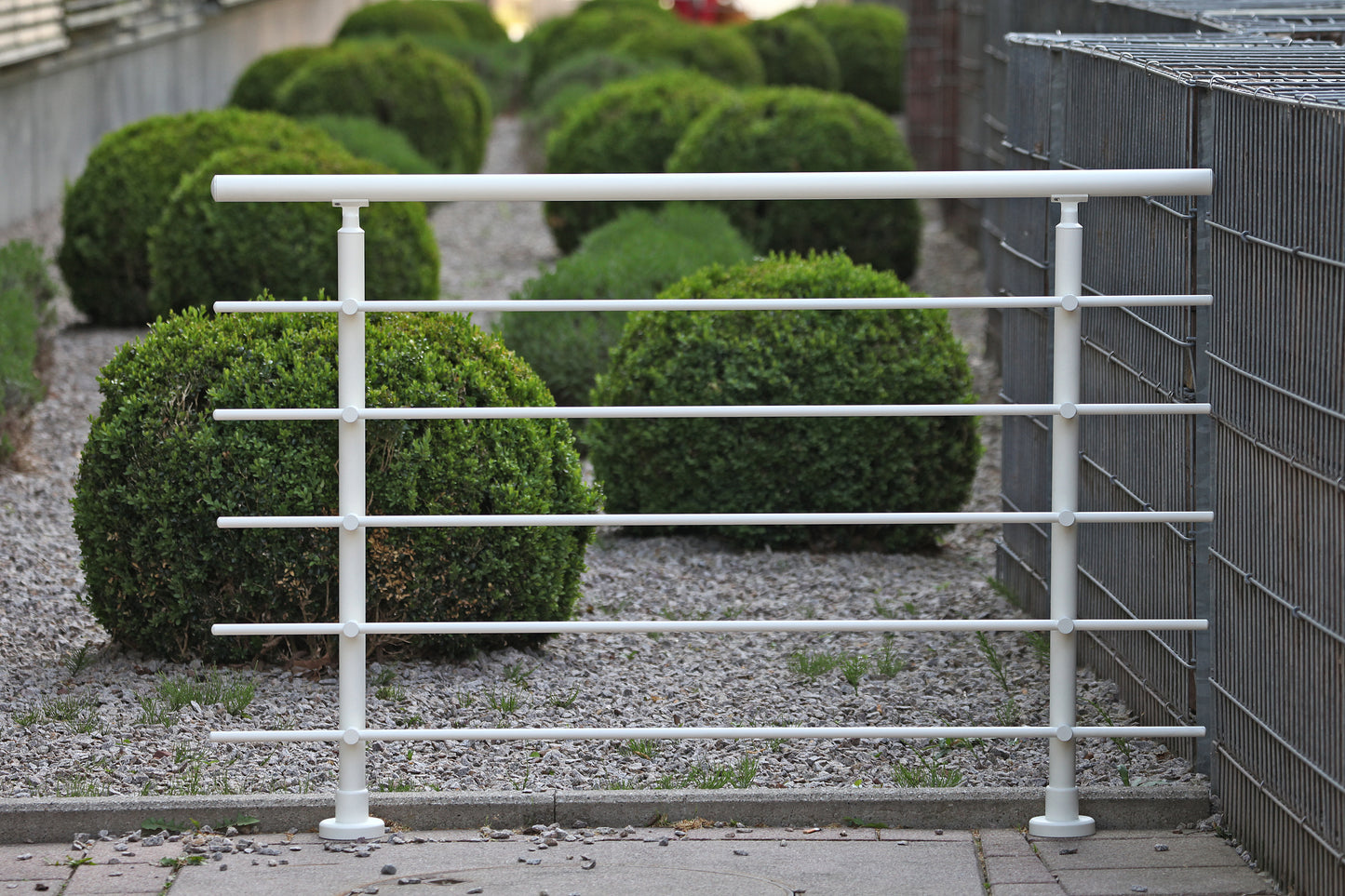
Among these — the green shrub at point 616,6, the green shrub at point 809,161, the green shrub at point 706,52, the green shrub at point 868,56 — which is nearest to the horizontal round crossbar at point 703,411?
the green shrub at point 809,161

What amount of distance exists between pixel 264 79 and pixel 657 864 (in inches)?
643

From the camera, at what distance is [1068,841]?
3.38m

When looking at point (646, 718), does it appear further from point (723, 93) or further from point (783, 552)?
point (723, 93)

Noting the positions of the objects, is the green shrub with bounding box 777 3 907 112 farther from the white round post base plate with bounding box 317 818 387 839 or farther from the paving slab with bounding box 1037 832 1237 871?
the white round post base plate with bounding box 317 818 387 839

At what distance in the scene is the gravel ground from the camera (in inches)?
151

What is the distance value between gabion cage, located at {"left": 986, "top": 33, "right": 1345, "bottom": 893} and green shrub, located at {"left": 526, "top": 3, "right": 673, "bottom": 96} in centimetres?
1892

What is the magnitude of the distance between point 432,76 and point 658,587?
1129 centimetres

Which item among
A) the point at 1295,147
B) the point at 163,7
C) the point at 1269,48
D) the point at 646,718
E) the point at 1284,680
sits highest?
the point at 163,7

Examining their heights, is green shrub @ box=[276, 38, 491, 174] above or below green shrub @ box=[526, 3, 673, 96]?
below

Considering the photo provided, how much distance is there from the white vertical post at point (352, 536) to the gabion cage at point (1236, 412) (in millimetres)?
1718

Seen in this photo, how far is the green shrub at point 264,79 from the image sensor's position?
1822 centimetres

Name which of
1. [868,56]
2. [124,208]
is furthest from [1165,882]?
[868,56]

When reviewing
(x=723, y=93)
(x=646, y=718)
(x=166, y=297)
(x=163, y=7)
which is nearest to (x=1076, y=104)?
(x=646, y=718)

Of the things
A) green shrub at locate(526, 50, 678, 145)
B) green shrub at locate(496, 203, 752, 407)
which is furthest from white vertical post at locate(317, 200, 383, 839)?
green shrub at locate(526, 50, 678, 145)
